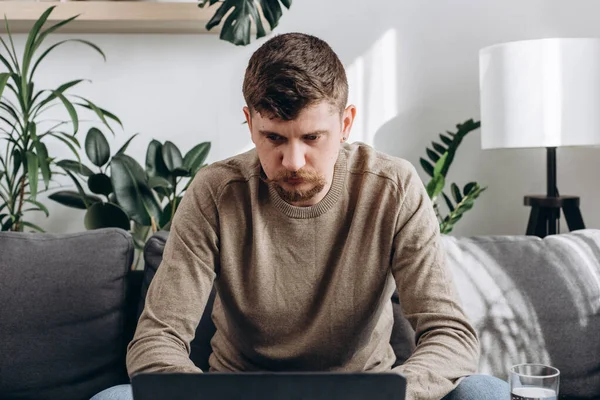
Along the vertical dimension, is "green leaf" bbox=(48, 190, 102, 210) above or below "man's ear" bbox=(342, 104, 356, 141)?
below

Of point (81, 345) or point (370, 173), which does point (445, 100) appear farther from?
point (81, 345)

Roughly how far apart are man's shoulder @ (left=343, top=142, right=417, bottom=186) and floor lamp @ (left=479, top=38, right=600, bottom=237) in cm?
78

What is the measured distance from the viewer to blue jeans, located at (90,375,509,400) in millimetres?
1076

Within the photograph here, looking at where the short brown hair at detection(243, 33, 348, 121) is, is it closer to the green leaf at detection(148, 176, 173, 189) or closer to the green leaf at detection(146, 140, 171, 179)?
the green leaf at detection(148, 176, 173, 189)

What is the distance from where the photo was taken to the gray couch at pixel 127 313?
162 centimetres

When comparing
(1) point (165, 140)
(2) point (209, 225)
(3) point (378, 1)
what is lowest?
(2) point (209, 225)

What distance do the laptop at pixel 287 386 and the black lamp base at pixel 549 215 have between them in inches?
63.5

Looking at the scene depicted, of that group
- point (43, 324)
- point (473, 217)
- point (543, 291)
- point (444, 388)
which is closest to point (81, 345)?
point (43, 324)

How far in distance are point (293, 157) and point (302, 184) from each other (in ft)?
0.26

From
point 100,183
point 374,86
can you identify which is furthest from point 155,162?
point 374,86

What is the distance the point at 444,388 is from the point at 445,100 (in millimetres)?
1582

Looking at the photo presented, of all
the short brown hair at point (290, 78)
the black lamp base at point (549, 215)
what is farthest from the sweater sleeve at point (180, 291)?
the black lamp base at point (549, 215)

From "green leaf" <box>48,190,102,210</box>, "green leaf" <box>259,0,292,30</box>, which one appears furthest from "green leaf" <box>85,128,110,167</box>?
"green leaf" <box>259,0,292,30</box>

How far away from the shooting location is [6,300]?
1635mm
